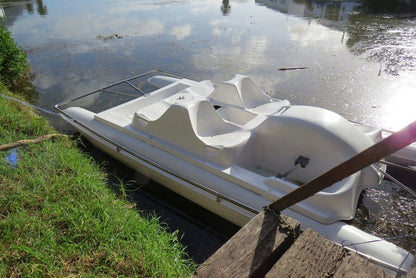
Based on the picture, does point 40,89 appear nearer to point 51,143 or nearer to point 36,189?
point 51,143

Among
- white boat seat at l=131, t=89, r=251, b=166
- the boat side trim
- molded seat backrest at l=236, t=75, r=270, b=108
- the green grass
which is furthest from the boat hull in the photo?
molded seat backrest at l=236, t=75, r=270, b=108

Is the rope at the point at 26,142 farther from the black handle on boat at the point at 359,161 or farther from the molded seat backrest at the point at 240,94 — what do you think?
the black handle on boat at the point at 359,161

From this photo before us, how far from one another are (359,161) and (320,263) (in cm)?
40

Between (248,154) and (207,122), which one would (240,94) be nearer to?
(207,122)

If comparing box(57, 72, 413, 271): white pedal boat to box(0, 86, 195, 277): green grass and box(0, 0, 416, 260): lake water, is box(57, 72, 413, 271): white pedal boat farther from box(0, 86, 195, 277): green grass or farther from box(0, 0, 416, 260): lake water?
box(0, 0, 416, 260): lake water

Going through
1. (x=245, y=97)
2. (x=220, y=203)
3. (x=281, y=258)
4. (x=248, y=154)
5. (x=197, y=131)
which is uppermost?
(x=281, y=258)

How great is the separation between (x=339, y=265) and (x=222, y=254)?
42cm

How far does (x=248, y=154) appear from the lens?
4.18 m

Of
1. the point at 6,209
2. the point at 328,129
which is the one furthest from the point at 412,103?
the point at 6,209

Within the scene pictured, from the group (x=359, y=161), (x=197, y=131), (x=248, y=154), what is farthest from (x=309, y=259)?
(x=197, y=131)

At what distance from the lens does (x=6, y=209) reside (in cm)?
329

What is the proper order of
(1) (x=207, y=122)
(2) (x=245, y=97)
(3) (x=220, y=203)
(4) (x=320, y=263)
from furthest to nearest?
(2) (x=245, y=97), (1) (x=207, y=122), (3) (x=220, y=203), (4) (x=320, y=263)

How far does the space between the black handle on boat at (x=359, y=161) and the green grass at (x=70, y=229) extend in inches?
72.2

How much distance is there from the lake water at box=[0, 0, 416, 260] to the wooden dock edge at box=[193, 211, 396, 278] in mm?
3751
